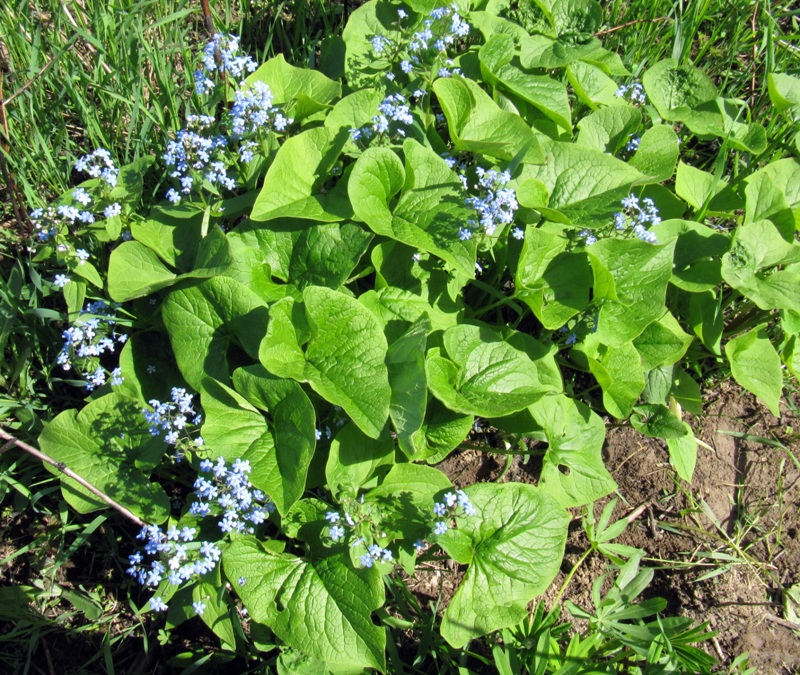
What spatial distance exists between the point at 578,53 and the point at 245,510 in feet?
9.63

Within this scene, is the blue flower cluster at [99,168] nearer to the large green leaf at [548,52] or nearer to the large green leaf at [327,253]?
the large green leaf at [327,253]

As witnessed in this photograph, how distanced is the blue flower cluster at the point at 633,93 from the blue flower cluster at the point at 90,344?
118 inches

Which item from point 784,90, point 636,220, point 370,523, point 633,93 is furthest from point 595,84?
point 370,523

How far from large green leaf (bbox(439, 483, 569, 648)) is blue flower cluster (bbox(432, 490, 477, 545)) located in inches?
3.3

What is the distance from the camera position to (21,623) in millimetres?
3094

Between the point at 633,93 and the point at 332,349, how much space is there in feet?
8.06

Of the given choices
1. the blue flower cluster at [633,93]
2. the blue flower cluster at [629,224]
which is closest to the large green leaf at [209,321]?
the blue flower cluster at [629,224]

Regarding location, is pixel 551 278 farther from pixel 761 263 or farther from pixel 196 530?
pixel 196 530

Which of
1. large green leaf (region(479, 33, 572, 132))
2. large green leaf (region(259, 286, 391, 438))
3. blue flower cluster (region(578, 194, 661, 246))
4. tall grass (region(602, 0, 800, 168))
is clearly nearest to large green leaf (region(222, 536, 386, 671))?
large green leaf (region(259, 286, 391, 438))

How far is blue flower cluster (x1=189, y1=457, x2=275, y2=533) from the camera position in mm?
2568

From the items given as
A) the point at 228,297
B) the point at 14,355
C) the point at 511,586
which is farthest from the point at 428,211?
the point at 14,355

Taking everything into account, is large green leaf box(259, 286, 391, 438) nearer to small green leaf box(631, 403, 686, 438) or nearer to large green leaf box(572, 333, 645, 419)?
large green leaf box(572, 333, 645, 419)

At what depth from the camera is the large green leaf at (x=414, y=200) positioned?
2.97m

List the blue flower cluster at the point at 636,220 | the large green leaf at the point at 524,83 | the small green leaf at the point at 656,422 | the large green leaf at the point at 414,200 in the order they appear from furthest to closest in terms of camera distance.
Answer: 1. the large green leaf at the point at 524,83
2. the small green leaf at the point at 656,422
3. the blue flower cluster at the point at 636,220
4. the large green leaf at the point at 414,200
